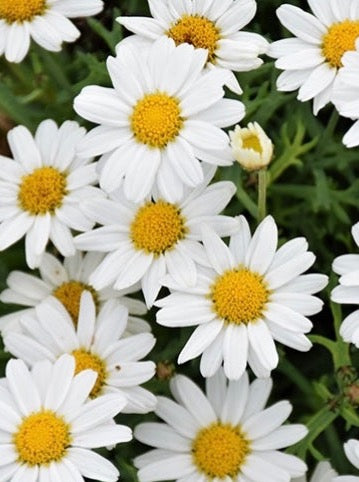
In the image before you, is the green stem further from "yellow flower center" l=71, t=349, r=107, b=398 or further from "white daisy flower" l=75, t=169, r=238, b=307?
"yellow flower center" l=71, t=349, r=107, b=398

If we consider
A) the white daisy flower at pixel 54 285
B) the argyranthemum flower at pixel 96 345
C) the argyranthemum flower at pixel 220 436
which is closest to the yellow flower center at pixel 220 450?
the argyranthemum flower at pixel 220 436

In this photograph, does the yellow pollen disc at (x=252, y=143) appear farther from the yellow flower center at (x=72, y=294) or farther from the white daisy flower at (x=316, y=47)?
the yellow flower center at (x=72, y=294)

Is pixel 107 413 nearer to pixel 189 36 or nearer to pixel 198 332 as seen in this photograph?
pixel 198 332

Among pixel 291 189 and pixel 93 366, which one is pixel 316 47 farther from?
pixel 93 366

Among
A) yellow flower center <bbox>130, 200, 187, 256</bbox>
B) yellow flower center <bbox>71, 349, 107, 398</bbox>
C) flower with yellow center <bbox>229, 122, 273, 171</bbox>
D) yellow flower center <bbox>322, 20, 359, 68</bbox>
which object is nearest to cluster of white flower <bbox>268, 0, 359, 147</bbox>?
yellow flower center <bbox>322, 20, 359, 68</bbox>

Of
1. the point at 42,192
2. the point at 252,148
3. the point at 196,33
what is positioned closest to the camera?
the point at 252,148

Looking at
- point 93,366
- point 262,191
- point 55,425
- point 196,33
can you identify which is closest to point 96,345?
Result: point 93,366
